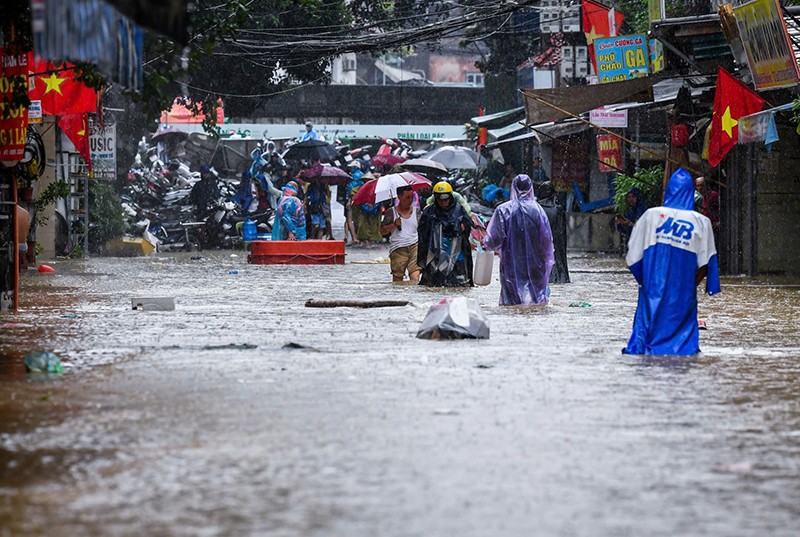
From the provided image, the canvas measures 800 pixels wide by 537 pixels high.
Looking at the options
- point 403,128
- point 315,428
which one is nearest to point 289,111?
point 403,128

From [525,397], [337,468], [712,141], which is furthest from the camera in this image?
[712,141]

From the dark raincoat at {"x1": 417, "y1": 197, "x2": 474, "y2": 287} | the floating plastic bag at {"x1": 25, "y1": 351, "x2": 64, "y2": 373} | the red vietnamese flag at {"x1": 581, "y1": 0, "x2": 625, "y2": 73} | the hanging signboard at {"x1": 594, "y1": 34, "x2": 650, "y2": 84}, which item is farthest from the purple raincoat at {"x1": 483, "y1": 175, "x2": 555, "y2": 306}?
the red vietnamese flag at {"x1": 581, "y1": 0, "x2": 625, "y2": 73}

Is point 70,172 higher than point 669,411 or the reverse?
higher

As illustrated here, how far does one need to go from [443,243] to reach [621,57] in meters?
6.45

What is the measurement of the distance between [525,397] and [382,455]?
217 centimetres

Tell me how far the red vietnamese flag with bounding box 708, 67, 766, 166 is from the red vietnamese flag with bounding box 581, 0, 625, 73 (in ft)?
26.8

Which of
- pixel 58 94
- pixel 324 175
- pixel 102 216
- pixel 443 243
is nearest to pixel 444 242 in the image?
pixel 443 243

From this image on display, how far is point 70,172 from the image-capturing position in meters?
28.9

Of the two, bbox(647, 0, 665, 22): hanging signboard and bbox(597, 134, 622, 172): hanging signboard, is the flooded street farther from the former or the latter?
bbox(597, 134, 622, 172): hanging signboard

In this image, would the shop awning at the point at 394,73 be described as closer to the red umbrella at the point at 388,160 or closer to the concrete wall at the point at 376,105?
the concrete wall at the point at 376,105

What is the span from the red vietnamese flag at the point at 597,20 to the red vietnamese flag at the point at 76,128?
9830 mm

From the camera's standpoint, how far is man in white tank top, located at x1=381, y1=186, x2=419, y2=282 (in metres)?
21.1

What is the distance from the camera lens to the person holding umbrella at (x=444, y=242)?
20094 millimetres

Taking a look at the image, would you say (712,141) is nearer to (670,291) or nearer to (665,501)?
(670,291)
